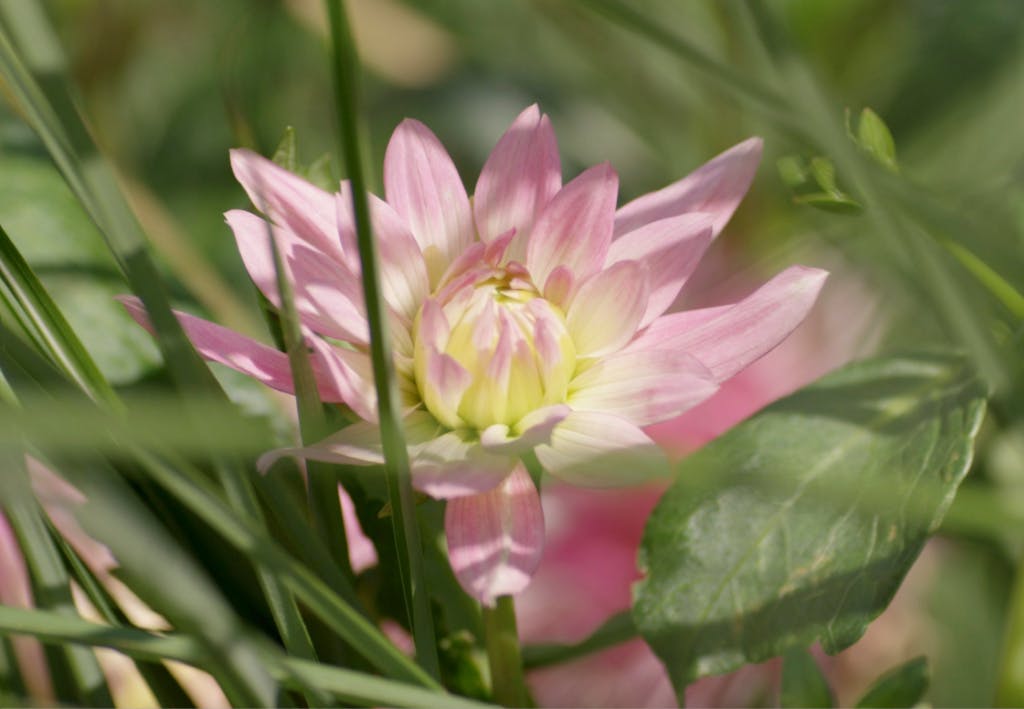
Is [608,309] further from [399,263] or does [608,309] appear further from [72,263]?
[72,263]

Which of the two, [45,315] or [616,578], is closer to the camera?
[45,315]

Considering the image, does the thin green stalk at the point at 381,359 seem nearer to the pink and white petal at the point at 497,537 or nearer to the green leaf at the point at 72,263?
the pink and white petal at the point at 497,537

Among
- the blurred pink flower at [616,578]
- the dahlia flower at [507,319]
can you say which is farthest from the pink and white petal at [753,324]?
the blurred pink flower at [616,578]

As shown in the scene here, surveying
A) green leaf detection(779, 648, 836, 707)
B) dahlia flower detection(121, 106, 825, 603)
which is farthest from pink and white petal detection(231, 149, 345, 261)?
green leaf detection(779, 648, 836, 707)

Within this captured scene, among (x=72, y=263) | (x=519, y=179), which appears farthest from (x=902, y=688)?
(x=72, y=263)

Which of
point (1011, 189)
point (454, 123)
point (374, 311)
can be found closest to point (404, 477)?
point (374, 311)
